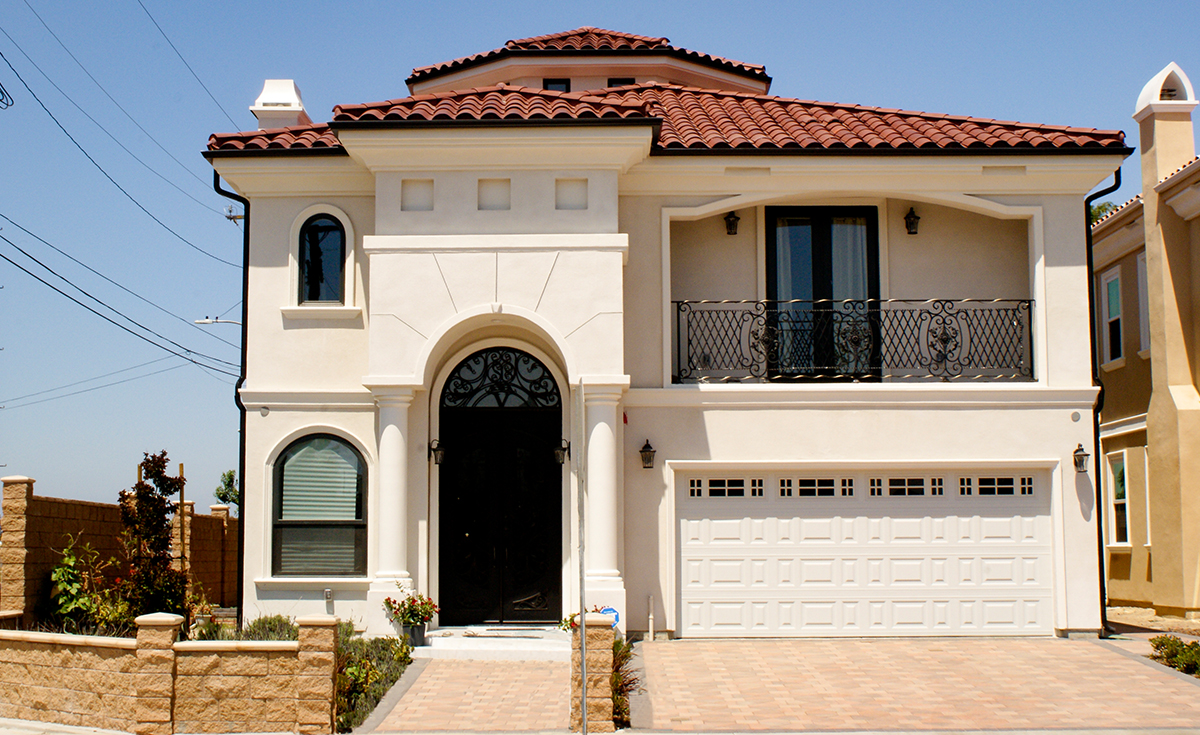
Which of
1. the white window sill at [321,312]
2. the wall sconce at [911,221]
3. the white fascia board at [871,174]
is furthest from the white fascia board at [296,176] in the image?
the wall sconce at [911,221]

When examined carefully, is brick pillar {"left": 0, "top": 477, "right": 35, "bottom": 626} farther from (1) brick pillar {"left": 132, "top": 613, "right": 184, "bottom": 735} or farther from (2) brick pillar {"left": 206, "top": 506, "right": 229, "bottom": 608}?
(2) brick pillar {"left": 206, "top": 506, "right": 229, "bottom": 608}

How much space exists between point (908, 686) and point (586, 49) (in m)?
14.3

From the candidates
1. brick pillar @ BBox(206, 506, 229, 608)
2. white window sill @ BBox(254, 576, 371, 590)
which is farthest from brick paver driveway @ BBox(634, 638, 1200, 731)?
brick pillar @ BBox(206, 506, 229, 608)

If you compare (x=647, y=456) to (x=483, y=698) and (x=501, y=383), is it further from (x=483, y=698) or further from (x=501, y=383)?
(x=483, y=698)

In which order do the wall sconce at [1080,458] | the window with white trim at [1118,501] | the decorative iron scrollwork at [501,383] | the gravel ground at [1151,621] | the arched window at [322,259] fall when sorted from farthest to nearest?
the window with white trim at [1118,501], the gravel ground at [1151,621], the arched window at [322,259], the decorative iron scrollwork at [501,383], the wall sconce at [1080,458]

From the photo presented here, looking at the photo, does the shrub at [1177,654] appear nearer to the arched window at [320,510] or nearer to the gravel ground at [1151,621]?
the gravel ground at [1151,621]

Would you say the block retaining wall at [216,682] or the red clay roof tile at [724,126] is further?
the red clay roof tile at [724,126]

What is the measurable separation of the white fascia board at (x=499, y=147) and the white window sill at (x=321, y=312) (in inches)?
77.9

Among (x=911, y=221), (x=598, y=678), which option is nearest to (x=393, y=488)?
(x=598, y=678)

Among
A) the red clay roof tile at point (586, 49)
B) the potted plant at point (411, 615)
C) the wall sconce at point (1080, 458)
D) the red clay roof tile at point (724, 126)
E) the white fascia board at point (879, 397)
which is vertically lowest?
the potted plant at point (411, 615)

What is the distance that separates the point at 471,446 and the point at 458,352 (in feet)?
4.22

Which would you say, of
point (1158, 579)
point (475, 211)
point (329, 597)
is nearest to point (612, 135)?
point (475, 211)

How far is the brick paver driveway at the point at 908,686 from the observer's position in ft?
34.4

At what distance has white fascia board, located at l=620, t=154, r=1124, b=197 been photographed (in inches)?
595
